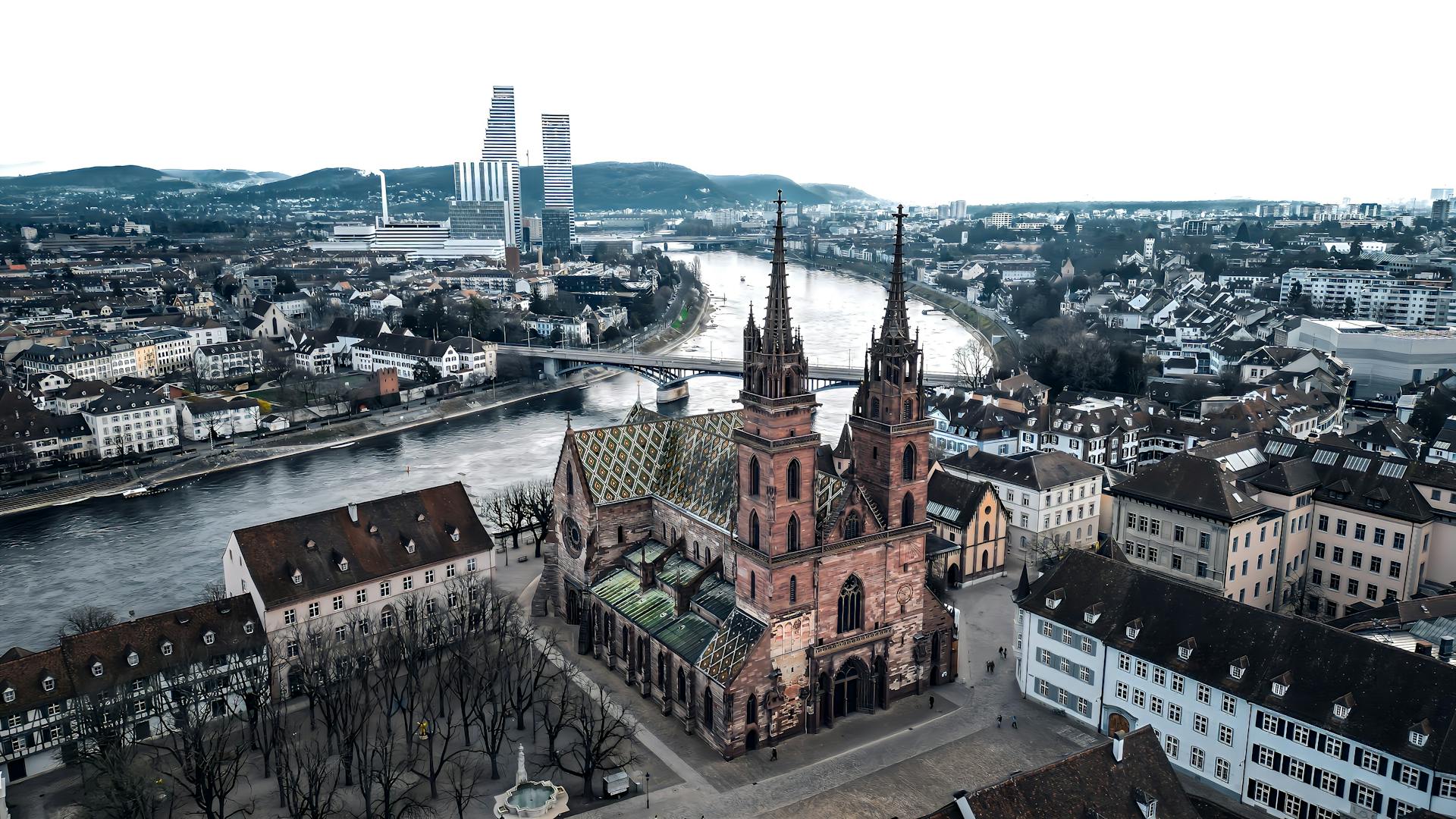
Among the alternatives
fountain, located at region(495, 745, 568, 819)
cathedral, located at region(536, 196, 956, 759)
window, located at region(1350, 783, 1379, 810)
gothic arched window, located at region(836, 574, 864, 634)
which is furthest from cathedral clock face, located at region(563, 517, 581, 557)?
window, located at region(1350, 783, 1379, 810)

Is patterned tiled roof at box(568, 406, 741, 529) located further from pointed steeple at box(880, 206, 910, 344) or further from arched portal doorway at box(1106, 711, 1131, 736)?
arched portal doorway at box(1106, 711, 1131, 736)

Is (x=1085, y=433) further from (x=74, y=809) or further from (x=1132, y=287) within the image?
(x=1132, y=287)

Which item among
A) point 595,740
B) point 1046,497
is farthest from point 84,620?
point 1046,497

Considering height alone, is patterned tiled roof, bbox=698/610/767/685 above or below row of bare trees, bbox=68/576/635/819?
above

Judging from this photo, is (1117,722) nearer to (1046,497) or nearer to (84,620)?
(1046,497)

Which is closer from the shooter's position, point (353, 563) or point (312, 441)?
point (353, 563)

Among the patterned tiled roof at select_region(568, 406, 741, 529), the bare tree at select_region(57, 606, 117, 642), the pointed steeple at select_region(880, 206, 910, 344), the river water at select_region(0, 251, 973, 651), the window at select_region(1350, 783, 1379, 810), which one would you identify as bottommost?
the river water at select_region(0, 251, 973, 651)

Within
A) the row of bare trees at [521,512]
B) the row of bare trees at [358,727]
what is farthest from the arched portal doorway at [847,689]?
the row of bare trees at [521,512]
